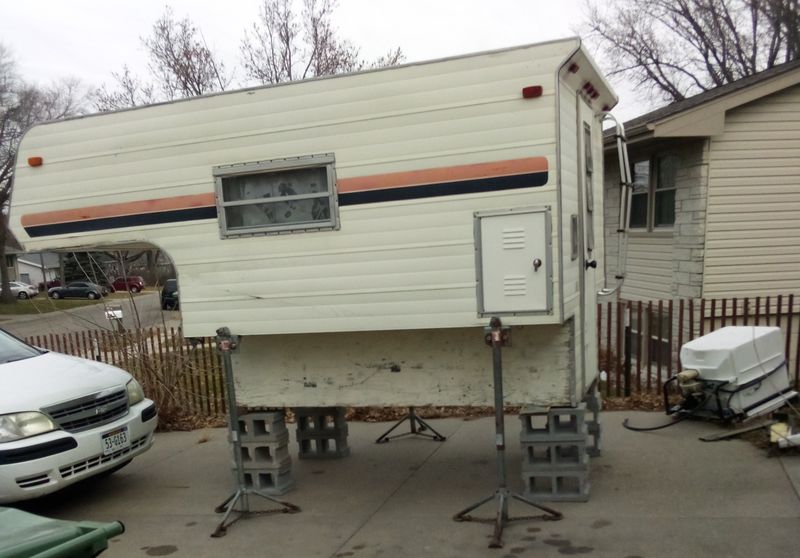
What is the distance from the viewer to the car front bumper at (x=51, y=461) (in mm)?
4543

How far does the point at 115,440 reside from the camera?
5.20 metres

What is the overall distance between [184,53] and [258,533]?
16.2 meters

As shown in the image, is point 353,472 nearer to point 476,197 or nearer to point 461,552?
point 461,552

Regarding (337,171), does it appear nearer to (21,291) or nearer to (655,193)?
(655,193)

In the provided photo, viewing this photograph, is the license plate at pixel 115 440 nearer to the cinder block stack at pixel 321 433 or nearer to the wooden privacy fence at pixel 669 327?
the cinder block stack at pixel 321 433

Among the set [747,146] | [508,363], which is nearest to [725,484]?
[508,363]

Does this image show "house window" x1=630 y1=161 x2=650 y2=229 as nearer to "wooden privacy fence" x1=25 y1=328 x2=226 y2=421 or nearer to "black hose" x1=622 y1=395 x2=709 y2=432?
"black hose" x1=622 y1=395 x2=709 y2=432

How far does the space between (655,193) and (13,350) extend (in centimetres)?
918

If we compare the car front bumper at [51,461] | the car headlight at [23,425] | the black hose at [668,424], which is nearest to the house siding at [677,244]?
the black hose at [668,424]

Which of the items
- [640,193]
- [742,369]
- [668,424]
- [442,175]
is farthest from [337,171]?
[640,193]

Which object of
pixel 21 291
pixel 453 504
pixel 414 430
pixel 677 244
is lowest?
pixel 21 291

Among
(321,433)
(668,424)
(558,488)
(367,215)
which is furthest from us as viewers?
(668,424)

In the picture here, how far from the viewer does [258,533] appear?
176 inches

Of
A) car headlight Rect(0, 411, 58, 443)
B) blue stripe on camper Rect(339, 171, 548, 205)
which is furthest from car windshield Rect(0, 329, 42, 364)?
blue stripe on camper Rect(339, 171, 548, 205)
